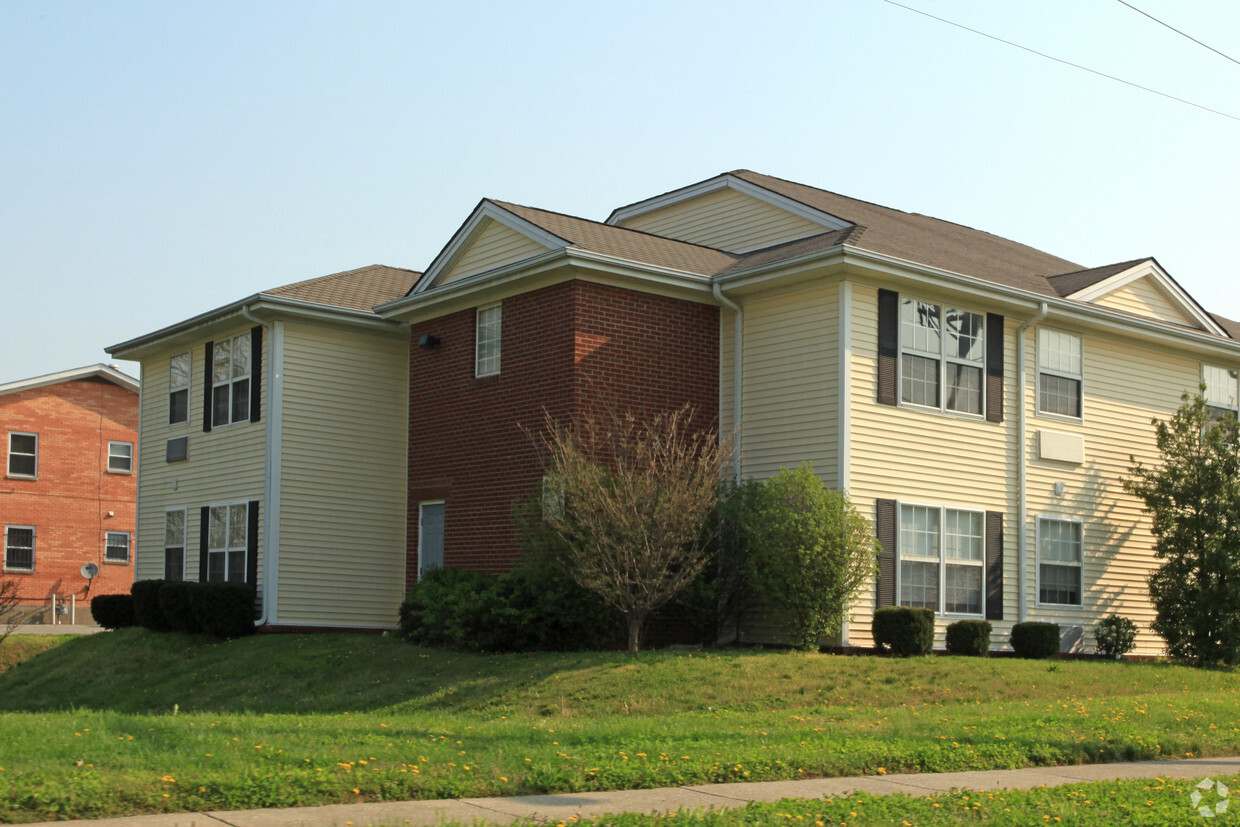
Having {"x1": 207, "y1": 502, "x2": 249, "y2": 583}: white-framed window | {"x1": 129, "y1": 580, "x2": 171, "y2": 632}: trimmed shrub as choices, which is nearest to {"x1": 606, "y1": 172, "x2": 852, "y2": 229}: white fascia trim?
{"x1": 207, "y1": 502, "x2": 249, "y2": 583}: white-framed window

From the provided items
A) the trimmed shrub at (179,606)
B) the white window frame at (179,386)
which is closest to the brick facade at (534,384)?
the trimmed shrub at (179,606)

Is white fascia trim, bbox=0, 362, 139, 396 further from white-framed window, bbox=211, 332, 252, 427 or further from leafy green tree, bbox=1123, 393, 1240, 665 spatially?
leafy green tree, bbox=1123, 393, 1240, 665

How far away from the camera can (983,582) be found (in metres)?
20.1

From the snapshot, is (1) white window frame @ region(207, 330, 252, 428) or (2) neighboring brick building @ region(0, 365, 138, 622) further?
(2) neighboring brick building @ region(0, 365, 138, 622)

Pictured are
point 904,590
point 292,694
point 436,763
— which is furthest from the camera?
point 904,590

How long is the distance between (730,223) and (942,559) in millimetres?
7193

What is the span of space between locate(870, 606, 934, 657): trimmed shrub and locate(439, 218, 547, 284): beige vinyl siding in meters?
7.55

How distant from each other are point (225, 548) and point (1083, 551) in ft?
48.9

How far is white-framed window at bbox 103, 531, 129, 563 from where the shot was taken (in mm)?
42062

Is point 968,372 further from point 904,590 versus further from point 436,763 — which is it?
point 436,763

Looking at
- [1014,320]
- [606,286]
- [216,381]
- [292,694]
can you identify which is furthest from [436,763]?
[216,381]

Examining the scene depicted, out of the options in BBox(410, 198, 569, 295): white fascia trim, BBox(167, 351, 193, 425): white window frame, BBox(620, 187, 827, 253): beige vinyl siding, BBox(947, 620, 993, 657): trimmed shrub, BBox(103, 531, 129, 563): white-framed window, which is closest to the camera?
BBox(947, 620, 993, 657): trimmed shrub

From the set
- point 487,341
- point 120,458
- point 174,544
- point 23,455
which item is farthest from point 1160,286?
point 23,455

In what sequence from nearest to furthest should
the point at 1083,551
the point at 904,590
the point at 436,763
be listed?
the point at 436,763 → the point at 904,590 → the point at 1083,551
